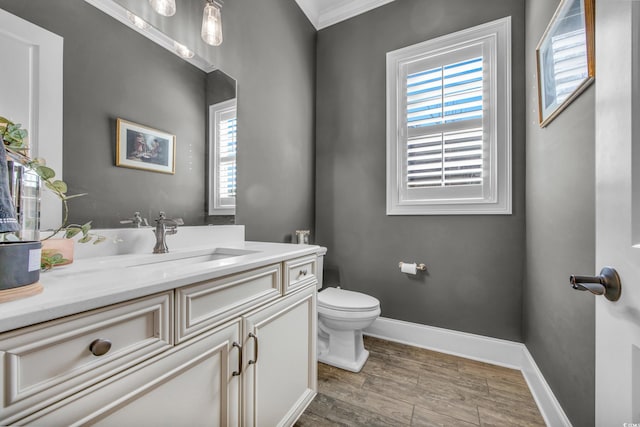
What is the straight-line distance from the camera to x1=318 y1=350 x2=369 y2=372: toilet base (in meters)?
1.71

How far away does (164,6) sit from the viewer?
119 cm

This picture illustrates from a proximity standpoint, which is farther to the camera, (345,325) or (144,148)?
(345,325)

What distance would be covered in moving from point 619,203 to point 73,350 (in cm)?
105

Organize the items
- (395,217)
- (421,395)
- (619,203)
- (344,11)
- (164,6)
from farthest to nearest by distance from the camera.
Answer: (344,11) < (395,217) < (421,395) < (164,6) < (619,203)

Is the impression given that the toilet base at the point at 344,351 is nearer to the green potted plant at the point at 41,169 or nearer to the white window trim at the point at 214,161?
the white window trim at the point at 214,161

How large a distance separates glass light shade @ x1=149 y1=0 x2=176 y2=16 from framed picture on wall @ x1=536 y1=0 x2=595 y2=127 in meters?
1.66

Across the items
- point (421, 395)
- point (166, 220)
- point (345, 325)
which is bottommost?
point (421, 395)

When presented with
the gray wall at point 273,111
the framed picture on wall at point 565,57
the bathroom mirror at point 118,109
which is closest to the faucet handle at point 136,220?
the bathroom mirror at point 118,109

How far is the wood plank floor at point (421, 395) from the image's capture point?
51.5 inches

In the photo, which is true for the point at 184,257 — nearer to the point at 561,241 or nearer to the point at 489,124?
the point at 561,241

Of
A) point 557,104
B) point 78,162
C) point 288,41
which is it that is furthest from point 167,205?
point 557,104

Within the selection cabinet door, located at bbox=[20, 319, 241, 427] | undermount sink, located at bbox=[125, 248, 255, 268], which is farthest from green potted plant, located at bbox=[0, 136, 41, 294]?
undermount sink, located at bbox=[125, 248, 255, 268]

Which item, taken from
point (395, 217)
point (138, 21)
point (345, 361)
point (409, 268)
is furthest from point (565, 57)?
point (345, 361)

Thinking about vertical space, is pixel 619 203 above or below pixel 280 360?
above
